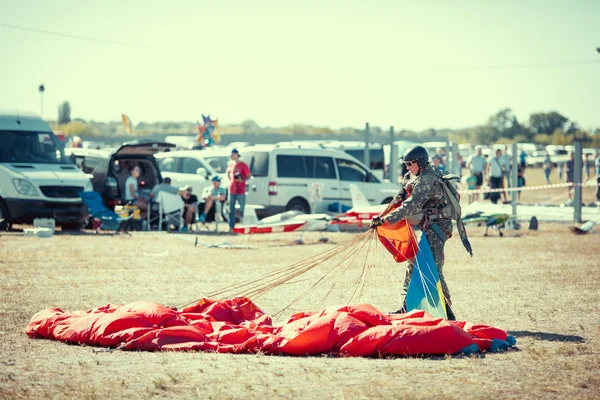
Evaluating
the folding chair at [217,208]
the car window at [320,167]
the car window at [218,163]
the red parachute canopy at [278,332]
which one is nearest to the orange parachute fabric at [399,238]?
the red parachute canopy at [278,332]

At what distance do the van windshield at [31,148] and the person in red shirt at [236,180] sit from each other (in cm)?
383

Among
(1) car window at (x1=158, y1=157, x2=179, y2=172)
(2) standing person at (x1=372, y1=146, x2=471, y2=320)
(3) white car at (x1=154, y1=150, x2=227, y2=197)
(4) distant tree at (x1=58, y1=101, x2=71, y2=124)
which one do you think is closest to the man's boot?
(2) standing person at (x1=372, y1=146, x2=471, y2=320)

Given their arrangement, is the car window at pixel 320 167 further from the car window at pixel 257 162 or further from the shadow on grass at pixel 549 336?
the shadow on grass at pixel 549 336

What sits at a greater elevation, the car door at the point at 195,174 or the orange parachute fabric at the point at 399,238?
the car door at the point at 195,174

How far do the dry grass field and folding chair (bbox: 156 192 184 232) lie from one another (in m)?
0.94

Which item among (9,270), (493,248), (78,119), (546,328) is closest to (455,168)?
(493,248)

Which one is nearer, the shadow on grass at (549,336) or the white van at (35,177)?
the shadow on grass at (549,336)

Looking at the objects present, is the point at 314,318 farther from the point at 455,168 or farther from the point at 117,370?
the point at 455,168

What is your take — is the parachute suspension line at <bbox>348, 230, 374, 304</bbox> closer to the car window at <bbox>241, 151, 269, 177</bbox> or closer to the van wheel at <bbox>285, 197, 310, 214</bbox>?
the van wheel at <bbox>285, 197, 310, 214</bbox>

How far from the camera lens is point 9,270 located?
13016mm

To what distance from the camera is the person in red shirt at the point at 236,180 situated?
19.8 metres

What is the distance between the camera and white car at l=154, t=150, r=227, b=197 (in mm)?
22453

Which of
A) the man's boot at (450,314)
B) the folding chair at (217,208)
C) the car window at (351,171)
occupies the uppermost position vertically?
the car window at (351,171)

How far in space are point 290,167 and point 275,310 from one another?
12.0m
